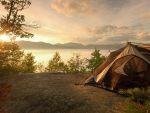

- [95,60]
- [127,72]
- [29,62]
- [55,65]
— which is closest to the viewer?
[127,72]

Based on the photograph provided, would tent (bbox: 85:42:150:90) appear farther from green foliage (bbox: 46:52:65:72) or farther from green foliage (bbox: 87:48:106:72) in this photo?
green foliage (bbox: 46:52:65:72)

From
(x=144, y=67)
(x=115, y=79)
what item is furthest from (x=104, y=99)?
(x=144, y=67)

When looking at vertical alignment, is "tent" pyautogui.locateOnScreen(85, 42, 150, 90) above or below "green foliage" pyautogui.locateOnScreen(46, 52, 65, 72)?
above

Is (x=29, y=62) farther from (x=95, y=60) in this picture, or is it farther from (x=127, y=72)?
(x=127, y=72)

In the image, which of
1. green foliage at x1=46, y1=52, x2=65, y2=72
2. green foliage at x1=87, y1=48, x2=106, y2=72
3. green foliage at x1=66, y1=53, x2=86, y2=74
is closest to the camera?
green foliage at x1=87, y1=48, x2=106, y2=72

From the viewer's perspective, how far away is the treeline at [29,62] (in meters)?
14.1

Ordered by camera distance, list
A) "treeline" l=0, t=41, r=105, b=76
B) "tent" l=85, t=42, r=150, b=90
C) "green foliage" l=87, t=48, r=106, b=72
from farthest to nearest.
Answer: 1. "green foliage" l=87, t=48, r=106, b=72
2. "treeline" l=0, t=41, r=105, b=76
3. "tent" l=85, t=42, r=150, b=90

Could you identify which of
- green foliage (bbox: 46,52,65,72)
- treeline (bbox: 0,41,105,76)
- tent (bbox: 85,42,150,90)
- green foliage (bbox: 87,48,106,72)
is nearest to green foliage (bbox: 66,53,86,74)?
treeline (bbox: 0,41,105,76)

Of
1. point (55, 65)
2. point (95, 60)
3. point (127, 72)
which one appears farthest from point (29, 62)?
point (127, 72)

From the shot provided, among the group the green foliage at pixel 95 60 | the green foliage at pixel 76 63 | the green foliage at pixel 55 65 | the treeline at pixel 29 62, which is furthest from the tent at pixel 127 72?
the green foliage at pixel 55 65

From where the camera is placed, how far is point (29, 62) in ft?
106

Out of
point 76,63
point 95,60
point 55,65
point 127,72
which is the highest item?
point 127,72

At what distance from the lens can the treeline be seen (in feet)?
46.4

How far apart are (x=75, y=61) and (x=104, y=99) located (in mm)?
30017
